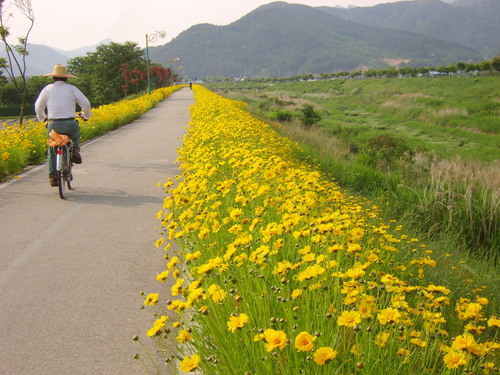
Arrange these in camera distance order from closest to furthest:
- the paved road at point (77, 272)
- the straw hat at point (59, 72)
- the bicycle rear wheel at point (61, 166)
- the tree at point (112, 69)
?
1. the paved road at point (77, 272)
2. the bicycle rear wheel at point (61, 166)
3. the straw hat at point (59, 72)
4. the tree at point (112, 69)

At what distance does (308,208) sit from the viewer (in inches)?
153

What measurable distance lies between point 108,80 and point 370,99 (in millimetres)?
37347

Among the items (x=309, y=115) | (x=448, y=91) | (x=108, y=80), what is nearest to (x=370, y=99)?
(x=448, y=91)

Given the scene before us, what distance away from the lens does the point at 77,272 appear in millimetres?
4555

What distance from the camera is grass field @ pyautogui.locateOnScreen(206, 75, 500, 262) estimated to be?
313 inches

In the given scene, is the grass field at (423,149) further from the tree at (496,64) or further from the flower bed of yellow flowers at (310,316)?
the tree at (496,64)

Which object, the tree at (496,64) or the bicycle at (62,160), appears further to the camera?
the tree at (496,64)

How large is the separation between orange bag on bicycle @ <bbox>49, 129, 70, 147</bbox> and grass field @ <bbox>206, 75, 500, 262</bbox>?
5573 millimetres

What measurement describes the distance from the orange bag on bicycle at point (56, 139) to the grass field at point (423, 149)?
5573mm

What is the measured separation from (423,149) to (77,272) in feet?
68.8

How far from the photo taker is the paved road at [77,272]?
316 centimetres

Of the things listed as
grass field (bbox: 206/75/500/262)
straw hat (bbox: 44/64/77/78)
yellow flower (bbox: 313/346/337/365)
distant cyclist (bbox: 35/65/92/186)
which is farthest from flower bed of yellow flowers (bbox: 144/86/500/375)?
straw hat (bbox: 44/64/77/78)

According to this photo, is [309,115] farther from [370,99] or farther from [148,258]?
[370,99]

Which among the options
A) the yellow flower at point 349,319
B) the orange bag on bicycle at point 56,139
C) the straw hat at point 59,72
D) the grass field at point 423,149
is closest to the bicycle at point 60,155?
the orange bag on bicycle at point 56,139
